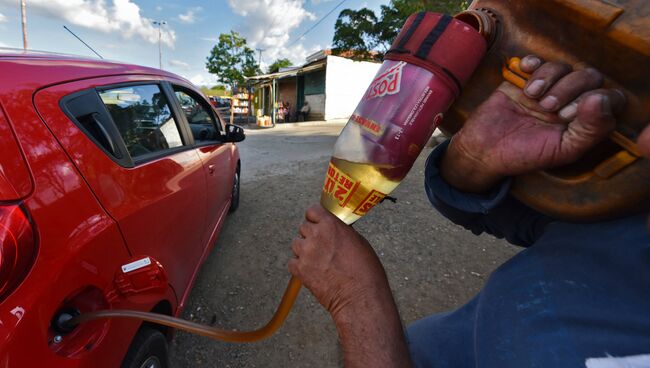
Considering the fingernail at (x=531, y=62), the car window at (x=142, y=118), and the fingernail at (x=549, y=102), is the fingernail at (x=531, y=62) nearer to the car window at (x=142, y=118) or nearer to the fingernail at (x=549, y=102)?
the fingernail at (x=549, y=102)

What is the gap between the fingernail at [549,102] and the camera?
1.86 feet

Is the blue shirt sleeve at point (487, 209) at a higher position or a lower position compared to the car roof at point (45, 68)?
lower

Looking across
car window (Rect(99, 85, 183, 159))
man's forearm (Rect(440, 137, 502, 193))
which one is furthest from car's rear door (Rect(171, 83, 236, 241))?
man's forearm (Rect(440, 137, 502, 193))

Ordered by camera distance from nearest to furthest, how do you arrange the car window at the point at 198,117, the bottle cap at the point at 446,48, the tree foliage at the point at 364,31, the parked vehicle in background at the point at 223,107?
the bottle cap at the point at 446,48 < the car window at the point at 198,117 < the tree foliage at the point at 364,31 < the parked vehicle in background at the point at 223,107

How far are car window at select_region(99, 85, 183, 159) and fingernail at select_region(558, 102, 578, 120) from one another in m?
1.65

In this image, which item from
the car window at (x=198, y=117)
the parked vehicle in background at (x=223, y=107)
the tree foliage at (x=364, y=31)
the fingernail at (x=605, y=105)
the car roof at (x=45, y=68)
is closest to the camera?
the fingernail at (x=605, y=105)

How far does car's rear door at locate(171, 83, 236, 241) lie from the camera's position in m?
2.49

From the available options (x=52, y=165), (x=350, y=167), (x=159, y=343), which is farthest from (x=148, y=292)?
(x=350, y=167)

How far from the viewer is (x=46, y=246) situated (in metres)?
0.93

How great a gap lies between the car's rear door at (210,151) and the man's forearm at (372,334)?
192 cm

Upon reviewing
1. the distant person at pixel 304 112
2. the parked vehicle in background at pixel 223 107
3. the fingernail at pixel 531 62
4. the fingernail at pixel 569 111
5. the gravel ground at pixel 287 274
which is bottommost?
the parked vehicle in background at pixel 223 107

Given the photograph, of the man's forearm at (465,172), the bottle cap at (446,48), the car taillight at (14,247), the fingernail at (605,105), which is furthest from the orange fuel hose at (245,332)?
the fingernail at (605,105)

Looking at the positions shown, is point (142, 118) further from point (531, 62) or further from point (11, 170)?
point (531, 62)

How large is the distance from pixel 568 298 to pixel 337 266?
445 millimetres
